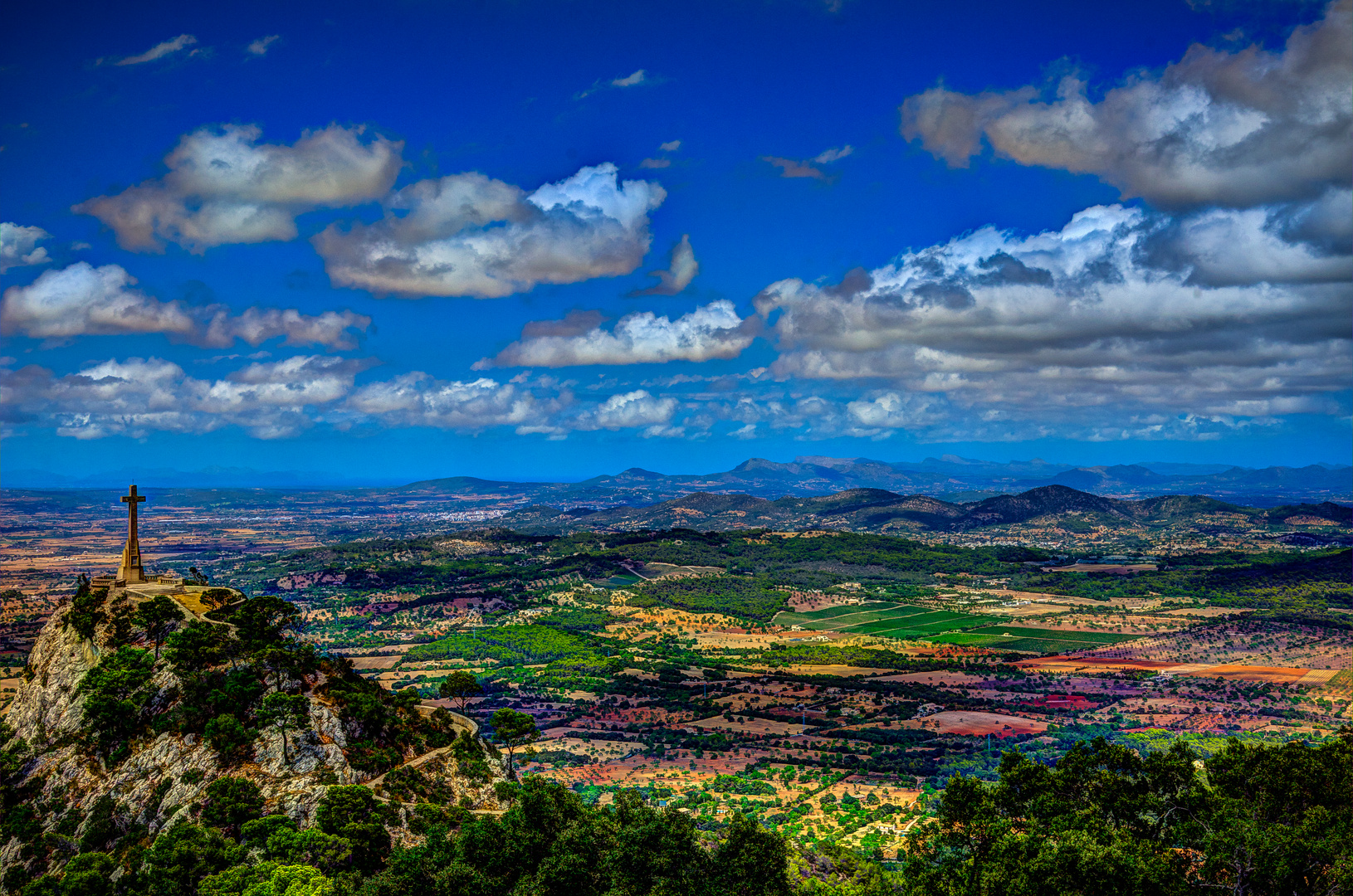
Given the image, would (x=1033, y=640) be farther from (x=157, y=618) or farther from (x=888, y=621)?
(x=157, y=618)

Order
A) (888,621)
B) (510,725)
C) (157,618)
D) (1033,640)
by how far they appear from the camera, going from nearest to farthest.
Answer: (157,618) → (510,725) → (1033,640) → (888,621)

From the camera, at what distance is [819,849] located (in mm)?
62625

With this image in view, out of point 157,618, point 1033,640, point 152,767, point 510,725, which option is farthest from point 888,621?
point 152,767

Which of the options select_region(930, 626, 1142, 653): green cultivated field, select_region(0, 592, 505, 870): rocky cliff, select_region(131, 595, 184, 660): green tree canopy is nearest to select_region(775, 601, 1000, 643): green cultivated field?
select_region(930, 626, 1142, 653): green cultivated field

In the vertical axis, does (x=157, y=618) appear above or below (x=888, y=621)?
above

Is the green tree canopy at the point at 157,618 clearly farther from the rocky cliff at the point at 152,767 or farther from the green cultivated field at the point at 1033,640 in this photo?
the green cultivated field at the point at 1033,640

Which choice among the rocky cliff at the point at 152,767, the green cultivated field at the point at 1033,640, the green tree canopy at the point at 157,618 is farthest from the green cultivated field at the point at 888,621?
the green tree canopy at the point at 157,618

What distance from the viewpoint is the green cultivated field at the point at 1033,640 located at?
156m

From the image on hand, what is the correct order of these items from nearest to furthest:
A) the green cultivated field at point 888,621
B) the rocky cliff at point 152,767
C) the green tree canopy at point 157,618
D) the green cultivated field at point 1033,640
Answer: the rocky cliff at point 152,767 → the green tree canopy at point 157,618 → the green cultivated field at point 1033,640 → the green cultivated field at point 888,621

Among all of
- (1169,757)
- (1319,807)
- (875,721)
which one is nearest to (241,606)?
(1169,757)

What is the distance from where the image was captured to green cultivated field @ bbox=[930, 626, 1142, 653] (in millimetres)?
155925

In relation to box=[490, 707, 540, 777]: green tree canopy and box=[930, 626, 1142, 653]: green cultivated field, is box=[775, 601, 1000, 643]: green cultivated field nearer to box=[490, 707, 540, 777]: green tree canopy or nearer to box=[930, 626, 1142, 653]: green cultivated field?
box=[930, 626, 1142, 653]: green cultivated field

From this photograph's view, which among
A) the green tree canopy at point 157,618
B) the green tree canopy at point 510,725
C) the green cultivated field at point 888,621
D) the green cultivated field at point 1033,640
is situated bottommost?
the green cultivated field at point 1033,640

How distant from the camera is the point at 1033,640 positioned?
163 metres
